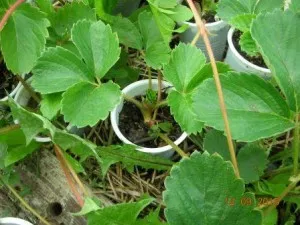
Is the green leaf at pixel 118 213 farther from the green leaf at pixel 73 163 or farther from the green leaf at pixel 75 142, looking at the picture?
the green leaf at pixel 73 163

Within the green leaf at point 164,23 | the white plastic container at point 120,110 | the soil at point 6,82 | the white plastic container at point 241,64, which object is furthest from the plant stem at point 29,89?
the white plastic container at point 241,64

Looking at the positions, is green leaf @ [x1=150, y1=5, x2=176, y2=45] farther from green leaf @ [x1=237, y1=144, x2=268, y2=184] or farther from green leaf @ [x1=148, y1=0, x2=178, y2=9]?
green leaf @ [x1=237, y1=144, x2=268, y2=184]

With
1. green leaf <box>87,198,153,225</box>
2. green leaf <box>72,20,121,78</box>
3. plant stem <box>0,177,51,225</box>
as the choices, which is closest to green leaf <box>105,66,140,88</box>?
green leaf <box>72,20,121,78</box>

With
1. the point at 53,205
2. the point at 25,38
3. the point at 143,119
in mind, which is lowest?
the point at 53,205

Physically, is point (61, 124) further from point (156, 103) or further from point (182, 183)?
point (182, 183)

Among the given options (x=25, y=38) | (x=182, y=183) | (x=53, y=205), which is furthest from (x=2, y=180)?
(x=182, y=183)
